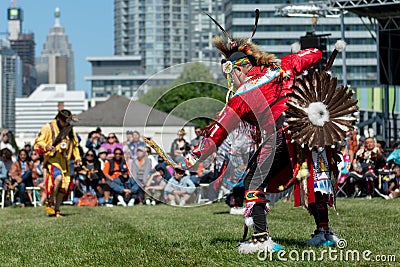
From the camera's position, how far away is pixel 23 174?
20.8 meters

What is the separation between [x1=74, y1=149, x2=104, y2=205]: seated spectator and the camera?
20.5m

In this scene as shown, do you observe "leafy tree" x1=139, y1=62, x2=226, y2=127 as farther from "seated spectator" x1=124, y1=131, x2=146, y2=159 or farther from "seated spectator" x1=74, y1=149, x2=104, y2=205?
"seated spectator" x1=74, y1=149, x2=104, y2=205

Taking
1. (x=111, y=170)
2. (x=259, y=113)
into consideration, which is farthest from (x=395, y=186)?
(x=259, y=113)

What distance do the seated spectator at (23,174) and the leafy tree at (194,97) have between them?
3916mm

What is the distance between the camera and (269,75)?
7785mm

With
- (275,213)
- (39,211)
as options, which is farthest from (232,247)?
(39,211)

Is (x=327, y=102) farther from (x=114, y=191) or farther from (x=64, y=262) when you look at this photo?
(x=114, y=191)

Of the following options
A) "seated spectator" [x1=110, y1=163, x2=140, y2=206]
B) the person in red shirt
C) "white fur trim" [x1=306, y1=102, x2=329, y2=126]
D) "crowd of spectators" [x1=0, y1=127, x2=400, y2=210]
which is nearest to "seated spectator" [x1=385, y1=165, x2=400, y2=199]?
"crowd of spectators" [x1=0, y1=127, x2=400, y2=210]

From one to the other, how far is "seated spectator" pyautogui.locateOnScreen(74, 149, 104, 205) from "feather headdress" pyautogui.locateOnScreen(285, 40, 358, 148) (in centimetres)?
1299

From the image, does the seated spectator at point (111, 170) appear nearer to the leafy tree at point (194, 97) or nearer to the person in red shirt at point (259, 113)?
the leafy tree at point (194, 97)

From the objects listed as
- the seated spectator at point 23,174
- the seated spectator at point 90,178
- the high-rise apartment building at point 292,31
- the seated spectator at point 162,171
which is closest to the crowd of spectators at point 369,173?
the seated spectator at point 162,171

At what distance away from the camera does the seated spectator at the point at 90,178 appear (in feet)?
67.4

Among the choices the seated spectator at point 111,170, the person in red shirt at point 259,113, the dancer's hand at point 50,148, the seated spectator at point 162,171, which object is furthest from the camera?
the seated spectator at point 111,170

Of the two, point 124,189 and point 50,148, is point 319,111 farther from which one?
point 124,189
